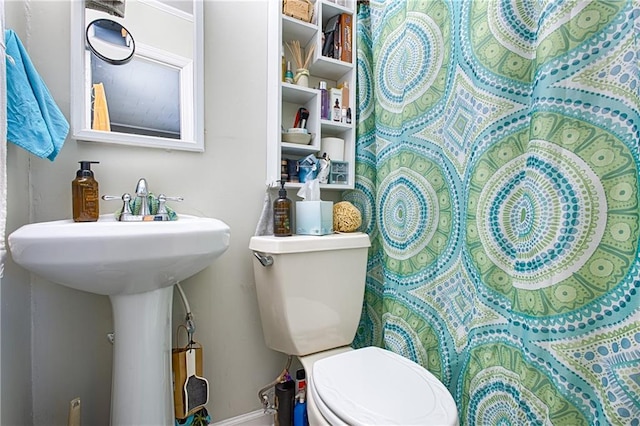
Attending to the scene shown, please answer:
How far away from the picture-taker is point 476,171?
851 mm

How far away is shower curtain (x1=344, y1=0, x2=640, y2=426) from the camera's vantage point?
0.60 m

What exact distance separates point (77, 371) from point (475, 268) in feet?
4.04

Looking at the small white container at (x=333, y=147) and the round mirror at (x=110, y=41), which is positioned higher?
the round mirror at (x=110, y=41)

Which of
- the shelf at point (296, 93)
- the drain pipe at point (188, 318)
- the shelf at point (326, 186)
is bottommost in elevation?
the drain pipe at point (188, 318)

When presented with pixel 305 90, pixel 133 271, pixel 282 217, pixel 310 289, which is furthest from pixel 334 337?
pixel 305 90

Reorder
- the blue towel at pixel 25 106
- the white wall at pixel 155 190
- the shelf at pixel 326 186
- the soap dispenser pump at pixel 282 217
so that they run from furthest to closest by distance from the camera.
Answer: the shelf at pixel 326 186
the soap dispenser pump at pixel 282 217
the white wall at pixel 155 190
the blue towel at pixel 25 106

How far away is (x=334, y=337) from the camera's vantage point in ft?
3.62

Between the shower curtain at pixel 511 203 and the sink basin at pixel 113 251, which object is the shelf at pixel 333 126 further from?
the sink basin at pixel 113 251

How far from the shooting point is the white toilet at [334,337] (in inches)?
27.5

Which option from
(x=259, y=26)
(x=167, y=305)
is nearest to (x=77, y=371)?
(x=167, y=305)

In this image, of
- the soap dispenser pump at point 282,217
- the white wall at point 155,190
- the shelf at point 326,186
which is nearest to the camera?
Answer: the white wall at point 155,190

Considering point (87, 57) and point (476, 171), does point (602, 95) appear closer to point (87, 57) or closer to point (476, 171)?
point (476, 171)

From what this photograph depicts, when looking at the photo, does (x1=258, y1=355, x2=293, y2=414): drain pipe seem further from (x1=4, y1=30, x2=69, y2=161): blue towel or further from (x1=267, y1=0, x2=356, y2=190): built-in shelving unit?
(x1=4, y1=30, x2=69, y2=161): blue towel

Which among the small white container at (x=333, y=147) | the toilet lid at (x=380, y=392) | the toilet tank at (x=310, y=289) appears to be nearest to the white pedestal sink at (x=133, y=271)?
the toilet tank at (x=310, y=289)
